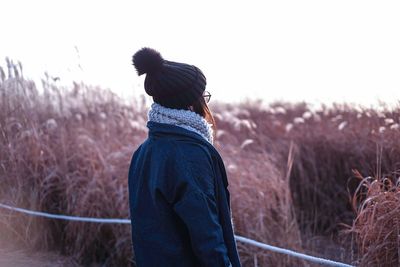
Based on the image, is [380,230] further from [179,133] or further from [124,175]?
[124,175]

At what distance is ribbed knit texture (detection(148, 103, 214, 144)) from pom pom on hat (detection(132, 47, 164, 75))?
16cm

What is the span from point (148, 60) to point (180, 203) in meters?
0.65

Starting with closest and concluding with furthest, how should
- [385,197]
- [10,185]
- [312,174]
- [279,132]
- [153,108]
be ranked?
[153,108]
[385,197]
[10,185]
[312,174]
[279,132]

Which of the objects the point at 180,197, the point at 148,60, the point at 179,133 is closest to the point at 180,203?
the point at 180,197

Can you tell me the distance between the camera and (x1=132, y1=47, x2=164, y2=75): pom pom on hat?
2.75m

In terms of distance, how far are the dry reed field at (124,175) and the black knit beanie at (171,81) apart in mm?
1960

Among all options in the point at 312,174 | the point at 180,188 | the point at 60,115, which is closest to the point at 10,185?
the point at 60,115

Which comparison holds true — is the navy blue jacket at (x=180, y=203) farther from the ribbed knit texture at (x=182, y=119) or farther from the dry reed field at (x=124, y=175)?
the dry reed field at (x=124, y=175)

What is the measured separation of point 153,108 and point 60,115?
5.29m

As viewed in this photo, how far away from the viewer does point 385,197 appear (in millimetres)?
3998

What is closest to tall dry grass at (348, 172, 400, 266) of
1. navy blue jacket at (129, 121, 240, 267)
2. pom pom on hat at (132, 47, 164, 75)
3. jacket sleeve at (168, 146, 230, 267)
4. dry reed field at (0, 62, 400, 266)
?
dry reed field at (0, 62, 400, 266)

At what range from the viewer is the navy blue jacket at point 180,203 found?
246 centimetres

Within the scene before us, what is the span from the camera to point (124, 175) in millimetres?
6270

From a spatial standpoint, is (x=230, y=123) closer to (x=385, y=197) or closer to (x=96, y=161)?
(x=96, y=161)
